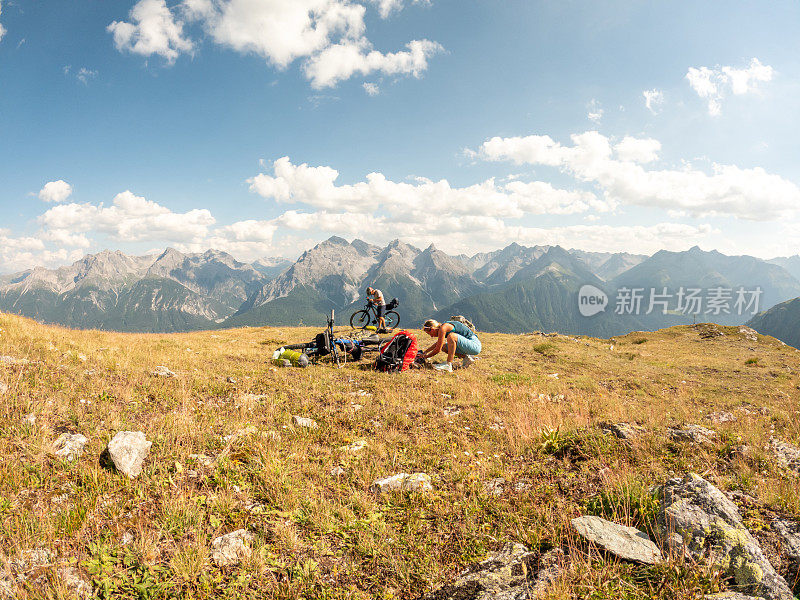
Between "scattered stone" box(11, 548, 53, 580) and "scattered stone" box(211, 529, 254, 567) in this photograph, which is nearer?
"scattered stone" box(11, 548, 53, 580)

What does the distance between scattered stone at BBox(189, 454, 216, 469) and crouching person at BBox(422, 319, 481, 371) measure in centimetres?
1024

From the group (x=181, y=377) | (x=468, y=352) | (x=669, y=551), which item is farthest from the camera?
(x=468, y=352)

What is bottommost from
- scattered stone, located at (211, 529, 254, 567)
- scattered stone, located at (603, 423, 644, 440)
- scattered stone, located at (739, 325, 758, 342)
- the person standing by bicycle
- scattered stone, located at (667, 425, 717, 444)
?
scattered stone, located at (739, 325, 758, 342)

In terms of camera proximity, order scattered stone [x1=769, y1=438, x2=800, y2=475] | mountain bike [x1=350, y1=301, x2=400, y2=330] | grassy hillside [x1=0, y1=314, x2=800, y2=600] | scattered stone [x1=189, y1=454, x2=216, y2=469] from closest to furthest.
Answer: grassy hillside [x1=0, y1=314, x2=800, y2=600]
scattered stone [x1=189, y1=454, x2=216, y2=469]
scattered stone [x1=769, y1=438, x2=800, y2=475]
mountain bike [x1=350, y1=301, x2=400, y2=330]

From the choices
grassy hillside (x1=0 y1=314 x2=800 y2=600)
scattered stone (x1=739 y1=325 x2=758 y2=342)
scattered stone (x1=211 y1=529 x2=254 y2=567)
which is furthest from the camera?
scattered stone (x1=739 y1=325 x2=758 y2=342)

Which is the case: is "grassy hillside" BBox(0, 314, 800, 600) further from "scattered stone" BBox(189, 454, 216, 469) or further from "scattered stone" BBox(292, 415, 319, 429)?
"scattered stone" BBox(292, 415, 319, 429)

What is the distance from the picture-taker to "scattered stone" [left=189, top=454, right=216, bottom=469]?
5.49m

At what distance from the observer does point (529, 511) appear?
4613mm

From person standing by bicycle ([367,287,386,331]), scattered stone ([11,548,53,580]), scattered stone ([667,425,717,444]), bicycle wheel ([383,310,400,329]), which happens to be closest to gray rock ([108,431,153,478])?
scattered stone ([11,548,53,580])

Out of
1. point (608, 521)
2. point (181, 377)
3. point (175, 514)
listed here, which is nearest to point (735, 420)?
point (608, 521)

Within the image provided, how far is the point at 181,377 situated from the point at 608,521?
36.8ft

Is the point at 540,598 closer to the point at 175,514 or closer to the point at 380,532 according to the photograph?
the point at 380,532

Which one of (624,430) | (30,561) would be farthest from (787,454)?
(30,561)

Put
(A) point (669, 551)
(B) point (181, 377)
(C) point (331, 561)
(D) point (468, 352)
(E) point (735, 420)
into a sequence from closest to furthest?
(A) point (669, 551) → (C) point (331, 561) → (E) point (735, 420) → (B) point (181, 377) → (D) point (468, 352)
